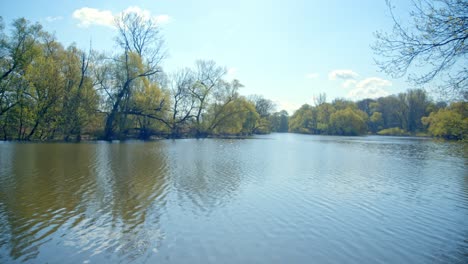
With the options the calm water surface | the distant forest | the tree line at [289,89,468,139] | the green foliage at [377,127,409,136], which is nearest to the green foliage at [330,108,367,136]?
the tree line at [289,89,468,139]

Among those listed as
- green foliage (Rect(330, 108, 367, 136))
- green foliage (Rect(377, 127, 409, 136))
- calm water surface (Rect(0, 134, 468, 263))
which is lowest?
calm water surface (Rect(0, 134, 468, 263))

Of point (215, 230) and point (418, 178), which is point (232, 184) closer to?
point (215, 230)

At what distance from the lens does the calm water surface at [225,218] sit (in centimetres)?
606

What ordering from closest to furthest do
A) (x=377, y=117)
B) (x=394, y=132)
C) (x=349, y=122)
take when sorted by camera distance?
1. (x=349, y=122)
2. (x=394, y=132)
3. (x=377, y=117)

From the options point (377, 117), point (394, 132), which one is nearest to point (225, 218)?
point (394, 132)

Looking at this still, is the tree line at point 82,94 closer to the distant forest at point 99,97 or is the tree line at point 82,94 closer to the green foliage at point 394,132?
the distant forest at point 99,97

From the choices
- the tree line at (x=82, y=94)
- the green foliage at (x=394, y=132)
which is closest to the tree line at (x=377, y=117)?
the green foliage at (x=394, y=132)

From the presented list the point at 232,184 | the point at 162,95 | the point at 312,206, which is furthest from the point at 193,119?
the point at 312,206

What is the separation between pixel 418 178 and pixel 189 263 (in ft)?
46.0

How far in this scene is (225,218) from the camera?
836cm

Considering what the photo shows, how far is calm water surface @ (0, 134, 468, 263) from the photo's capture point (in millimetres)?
6059

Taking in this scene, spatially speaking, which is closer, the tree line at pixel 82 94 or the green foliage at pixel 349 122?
the tree line at pixel 82 94

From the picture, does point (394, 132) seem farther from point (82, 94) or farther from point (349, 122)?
point (82, 94)

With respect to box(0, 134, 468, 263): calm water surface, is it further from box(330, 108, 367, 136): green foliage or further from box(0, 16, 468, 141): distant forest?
box(330, 108, 367, 136): green foliage
